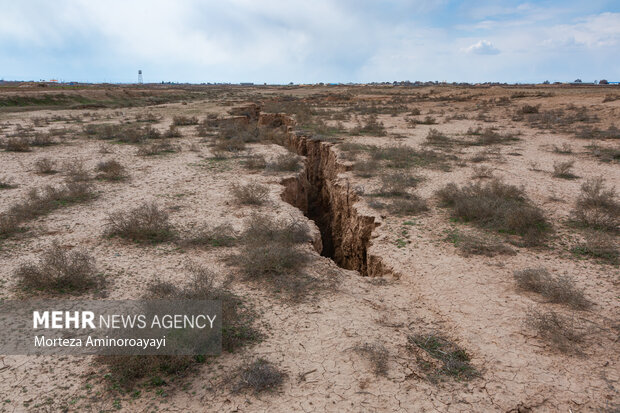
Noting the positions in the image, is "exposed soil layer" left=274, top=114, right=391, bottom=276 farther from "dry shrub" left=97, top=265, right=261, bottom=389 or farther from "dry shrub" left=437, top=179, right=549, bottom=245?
"dry shrub" left=97, top=265, right=261, bottom=389

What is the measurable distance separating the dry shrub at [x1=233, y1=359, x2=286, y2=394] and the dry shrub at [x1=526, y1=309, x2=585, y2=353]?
289 cm

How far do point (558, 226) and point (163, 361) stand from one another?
6910 mm

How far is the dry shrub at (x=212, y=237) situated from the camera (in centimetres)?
589

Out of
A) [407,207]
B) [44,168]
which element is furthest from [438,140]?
[44,168]

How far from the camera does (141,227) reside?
240 inches

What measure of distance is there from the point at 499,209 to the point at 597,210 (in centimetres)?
179

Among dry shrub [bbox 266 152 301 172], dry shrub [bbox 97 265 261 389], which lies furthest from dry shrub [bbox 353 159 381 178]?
dry shrub [bbox 97 265 261 389]

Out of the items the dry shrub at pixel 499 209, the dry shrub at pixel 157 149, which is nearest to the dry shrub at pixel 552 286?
the dry shrub at pixel 499 209

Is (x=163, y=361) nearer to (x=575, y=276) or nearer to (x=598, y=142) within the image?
(x=575, y=276)

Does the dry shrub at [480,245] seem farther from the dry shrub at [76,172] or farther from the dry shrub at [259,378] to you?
the dry shrub at [76,172]

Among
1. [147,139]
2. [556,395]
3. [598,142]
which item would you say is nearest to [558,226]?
[556,395]

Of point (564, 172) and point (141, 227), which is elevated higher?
point (564, 172)

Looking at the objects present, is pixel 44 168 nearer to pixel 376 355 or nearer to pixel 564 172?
pixel 376 355

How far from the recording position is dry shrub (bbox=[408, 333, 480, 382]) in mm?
3445
